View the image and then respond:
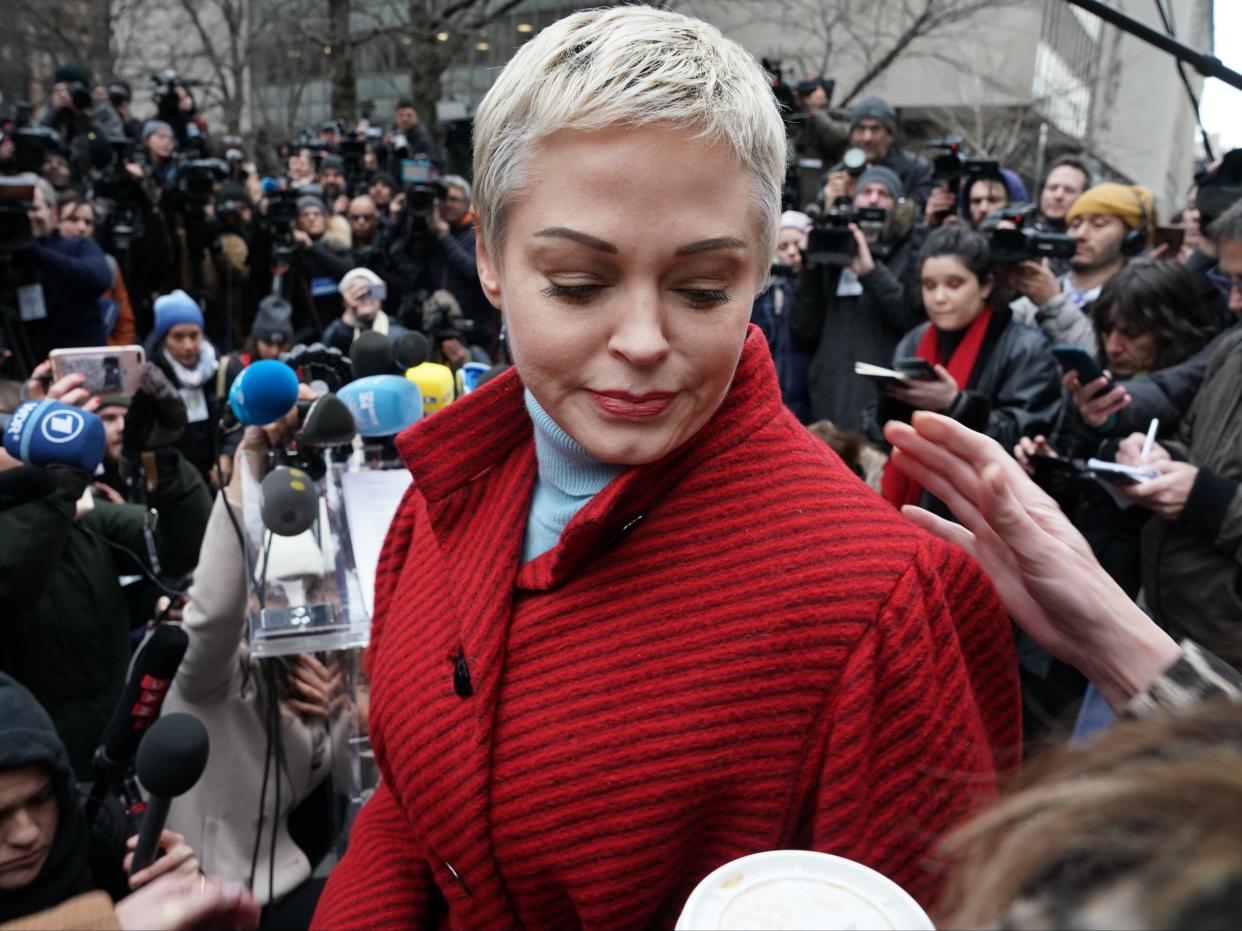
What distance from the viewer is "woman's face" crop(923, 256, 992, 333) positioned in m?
3.68

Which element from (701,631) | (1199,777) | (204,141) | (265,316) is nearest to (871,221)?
(265,316)

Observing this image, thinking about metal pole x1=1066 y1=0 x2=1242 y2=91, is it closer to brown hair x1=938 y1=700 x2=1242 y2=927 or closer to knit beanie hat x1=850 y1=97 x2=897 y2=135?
brown hair x1=938 y1=700 x2=1242 y2=927

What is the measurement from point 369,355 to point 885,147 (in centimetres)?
466

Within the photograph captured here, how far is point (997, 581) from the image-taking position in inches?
53.4

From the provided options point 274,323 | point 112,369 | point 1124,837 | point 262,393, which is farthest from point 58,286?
point 1124,837

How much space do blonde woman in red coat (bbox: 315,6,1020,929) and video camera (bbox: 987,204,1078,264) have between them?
9.02 feet

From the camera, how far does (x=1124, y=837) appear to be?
498 millimetres

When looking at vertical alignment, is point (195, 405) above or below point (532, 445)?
below

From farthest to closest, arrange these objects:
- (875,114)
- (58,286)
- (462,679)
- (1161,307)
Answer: (875,114) < (58,286) < (1161,307) < (462,679)

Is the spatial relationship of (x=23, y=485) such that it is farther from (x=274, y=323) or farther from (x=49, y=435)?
(x=274, y=323)

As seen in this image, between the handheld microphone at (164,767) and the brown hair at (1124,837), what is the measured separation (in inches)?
51.5

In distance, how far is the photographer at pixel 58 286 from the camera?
544cm

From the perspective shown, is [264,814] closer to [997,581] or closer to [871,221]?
[997,581]

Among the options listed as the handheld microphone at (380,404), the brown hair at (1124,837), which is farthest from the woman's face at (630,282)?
the handheld microphone at (380,404)
